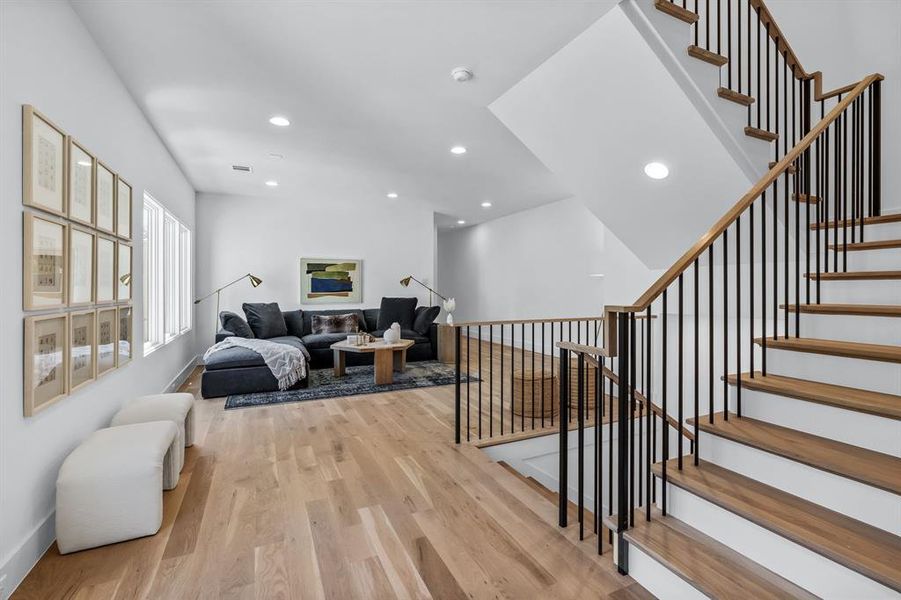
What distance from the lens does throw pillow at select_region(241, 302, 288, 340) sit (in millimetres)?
6062

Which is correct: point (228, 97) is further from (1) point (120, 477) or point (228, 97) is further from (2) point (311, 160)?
(1) point (120, 477)

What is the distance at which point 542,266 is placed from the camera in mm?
7402

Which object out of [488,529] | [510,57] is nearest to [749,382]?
[488,529]

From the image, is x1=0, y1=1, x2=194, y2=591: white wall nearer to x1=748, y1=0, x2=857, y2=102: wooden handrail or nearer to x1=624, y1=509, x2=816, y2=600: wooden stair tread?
x1=624, y1=509, x2=816, y2=600: wooden stair tread

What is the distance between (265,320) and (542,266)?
4.68m

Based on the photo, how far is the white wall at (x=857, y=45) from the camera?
295 centimetres

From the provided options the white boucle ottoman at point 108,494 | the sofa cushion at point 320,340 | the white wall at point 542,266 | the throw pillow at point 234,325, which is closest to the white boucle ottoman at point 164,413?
the white boucle ottoman at point 108,494

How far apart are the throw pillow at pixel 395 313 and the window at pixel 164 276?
2.86 metres

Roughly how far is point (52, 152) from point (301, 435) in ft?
7.95

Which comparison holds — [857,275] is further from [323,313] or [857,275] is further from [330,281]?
[330,281]

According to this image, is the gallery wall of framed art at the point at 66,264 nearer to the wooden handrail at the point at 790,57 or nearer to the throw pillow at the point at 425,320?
the wooden handrail at the point at 790,57

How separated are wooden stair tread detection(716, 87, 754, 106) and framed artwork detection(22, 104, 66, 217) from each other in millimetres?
3604

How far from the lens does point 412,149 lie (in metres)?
4.52

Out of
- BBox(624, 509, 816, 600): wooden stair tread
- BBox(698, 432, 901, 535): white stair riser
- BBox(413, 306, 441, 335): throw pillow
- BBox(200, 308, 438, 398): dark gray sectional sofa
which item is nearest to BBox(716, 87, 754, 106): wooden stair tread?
BBox(698, 432, 901, 535): white stair riser
